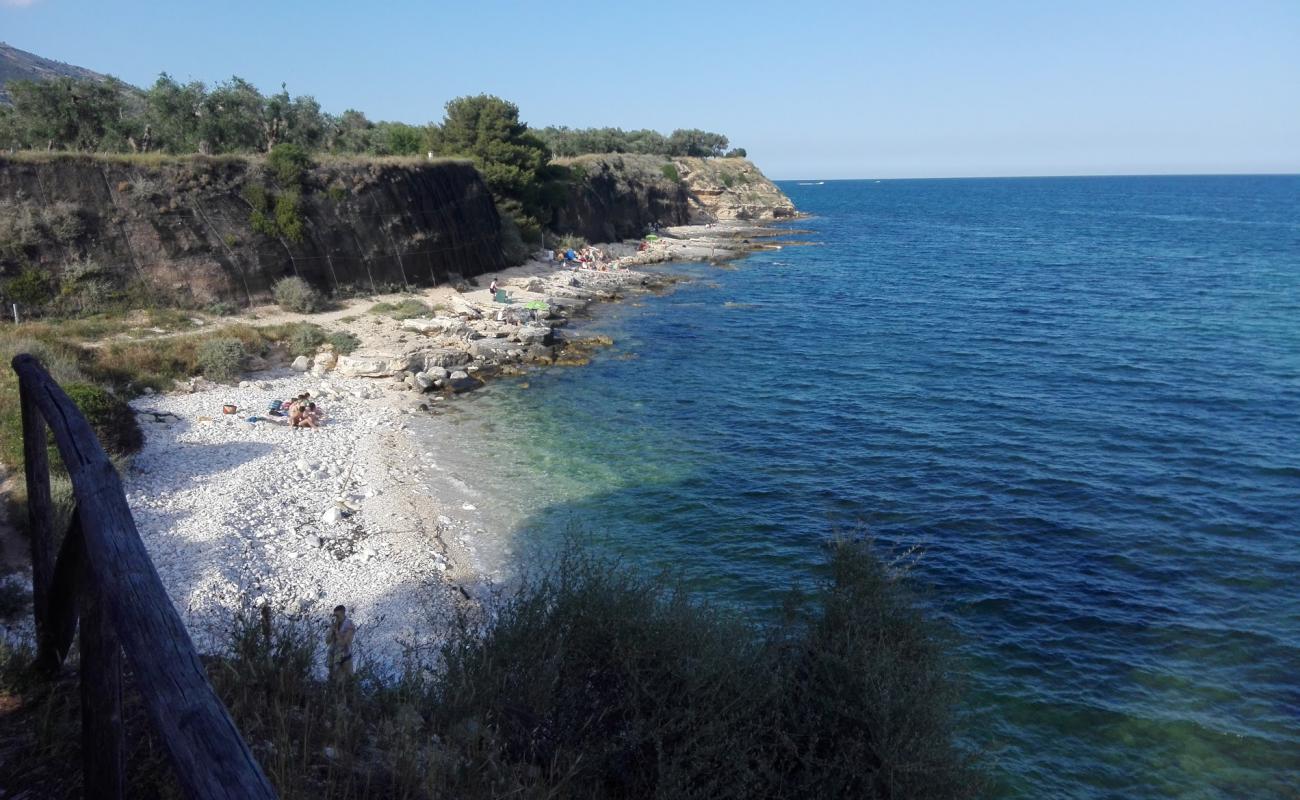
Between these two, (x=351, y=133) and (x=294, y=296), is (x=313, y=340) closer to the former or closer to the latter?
(x=294, y=296)

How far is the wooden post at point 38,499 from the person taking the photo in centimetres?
460

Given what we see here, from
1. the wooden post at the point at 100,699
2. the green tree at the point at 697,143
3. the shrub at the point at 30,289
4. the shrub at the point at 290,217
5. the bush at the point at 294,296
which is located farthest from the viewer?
the green tree at the point at 697,143

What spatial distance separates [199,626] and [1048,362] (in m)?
33.0

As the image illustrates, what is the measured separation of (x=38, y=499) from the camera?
16.1 feet

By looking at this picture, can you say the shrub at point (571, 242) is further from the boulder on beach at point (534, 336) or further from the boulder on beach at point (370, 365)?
the boulder on beach at point (370, 365)

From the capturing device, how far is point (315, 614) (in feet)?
43.7

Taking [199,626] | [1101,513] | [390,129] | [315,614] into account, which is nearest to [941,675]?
[315,614]

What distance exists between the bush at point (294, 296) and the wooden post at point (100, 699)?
109 feet

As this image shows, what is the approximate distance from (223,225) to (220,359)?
11.0 m

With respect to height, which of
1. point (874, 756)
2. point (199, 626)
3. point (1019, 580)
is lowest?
point (1019, 580)

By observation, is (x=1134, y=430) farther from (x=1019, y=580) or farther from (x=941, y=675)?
(x=941, y=675)

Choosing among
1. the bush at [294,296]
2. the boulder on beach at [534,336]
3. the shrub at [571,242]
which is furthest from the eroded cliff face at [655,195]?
the bush at [294,296]

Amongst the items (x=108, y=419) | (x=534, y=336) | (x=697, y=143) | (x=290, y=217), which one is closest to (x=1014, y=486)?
(x=534, y=336)

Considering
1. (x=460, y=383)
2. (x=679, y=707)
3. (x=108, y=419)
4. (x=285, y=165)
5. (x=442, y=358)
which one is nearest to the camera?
(x=679, y=707)
